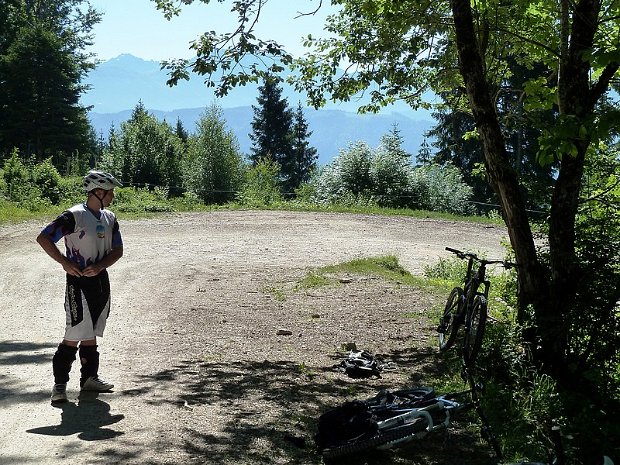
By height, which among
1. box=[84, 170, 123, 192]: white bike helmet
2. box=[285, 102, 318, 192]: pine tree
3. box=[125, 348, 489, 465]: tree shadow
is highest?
box=[285, 102, 318, 192]: pine tree

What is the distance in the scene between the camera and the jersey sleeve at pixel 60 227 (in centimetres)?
566

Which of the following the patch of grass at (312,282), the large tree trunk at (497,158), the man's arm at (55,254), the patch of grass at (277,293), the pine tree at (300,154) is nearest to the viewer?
the man's arm at (55,254)

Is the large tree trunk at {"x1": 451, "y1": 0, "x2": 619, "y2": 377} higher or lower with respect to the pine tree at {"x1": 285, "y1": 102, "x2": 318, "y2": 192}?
lower

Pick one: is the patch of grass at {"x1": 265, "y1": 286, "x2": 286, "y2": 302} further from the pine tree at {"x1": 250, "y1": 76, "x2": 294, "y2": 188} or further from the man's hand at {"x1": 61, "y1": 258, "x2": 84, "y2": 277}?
the pine tree at {"x1": 250, "y1": 76, "x2": 294, "y2": 188}

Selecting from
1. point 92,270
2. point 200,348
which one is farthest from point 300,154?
point 92,270

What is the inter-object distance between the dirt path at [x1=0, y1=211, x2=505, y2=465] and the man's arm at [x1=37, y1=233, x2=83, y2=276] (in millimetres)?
1133

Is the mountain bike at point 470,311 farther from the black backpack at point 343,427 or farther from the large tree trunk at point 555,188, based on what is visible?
the black backpack at point 343,427

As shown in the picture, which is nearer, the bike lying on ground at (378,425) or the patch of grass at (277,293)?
the bike lying on ground at (378,425)

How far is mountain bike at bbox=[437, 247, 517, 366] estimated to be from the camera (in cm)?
652

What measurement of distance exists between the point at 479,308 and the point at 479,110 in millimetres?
1966

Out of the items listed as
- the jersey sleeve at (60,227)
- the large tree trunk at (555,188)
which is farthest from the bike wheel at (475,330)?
the jersey sleeve at (60,227)

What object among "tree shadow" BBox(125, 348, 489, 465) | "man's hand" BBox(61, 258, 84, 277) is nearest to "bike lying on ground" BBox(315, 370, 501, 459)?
"tree shadow" BBox(125, 348, 489, 465)

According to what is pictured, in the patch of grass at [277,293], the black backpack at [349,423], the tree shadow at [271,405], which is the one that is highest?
the black backpack at [349,423]

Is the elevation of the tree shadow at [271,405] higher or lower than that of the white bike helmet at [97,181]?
lower
